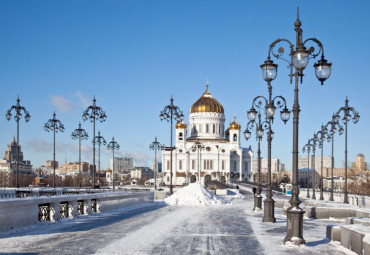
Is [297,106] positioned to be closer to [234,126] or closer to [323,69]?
[323,69]

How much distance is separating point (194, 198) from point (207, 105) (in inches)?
3745

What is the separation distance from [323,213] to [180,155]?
108 meters

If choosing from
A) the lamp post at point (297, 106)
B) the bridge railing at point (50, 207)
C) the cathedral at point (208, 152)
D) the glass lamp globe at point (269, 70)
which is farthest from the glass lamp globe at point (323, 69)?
the cathedral at point (208, 152)

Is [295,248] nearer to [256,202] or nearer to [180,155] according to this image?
[256,202]

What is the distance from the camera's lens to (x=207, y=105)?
134m

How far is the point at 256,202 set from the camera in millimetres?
30297

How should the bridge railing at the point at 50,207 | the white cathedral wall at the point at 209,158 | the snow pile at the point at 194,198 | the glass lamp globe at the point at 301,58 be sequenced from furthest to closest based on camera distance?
1. the white cathedral wall at the point at 209,158
2. the snow pile at the point at 194,198
3. the bridge railing at the point at 50,207
4. the glass lamp globe at the point at 301,58

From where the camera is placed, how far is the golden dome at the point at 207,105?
438 feet

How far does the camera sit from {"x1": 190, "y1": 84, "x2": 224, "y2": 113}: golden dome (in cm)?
13350

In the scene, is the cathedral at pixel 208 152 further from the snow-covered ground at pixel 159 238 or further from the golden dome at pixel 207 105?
the snow-covered ground at pixel 159 238

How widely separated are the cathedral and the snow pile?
8823 cm

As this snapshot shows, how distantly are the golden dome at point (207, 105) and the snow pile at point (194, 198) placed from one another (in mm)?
92229

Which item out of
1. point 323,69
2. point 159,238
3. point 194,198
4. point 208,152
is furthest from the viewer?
point 208,152

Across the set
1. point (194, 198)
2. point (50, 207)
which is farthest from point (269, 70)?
point (194, 198)
